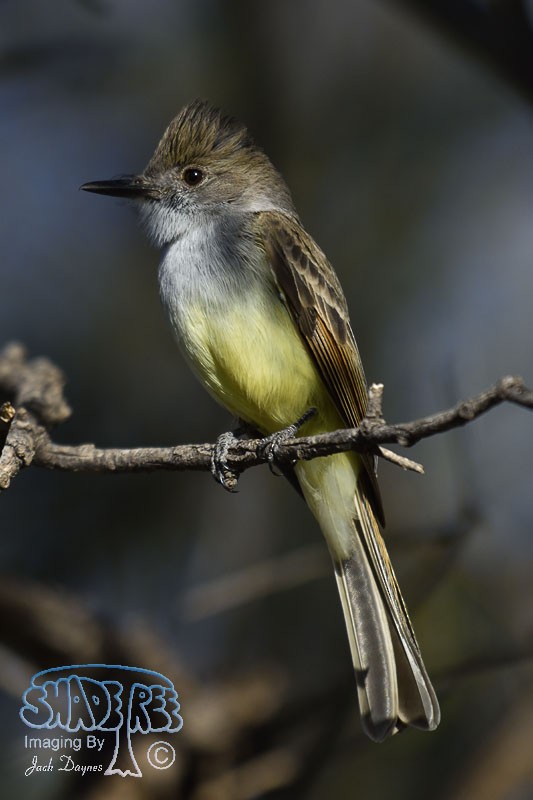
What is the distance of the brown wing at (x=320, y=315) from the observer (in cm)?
392

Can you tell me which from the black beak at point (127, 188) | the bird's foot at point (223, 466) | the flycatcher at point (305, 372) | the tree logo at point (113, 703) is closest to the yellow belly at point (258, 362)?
the flycatcher at point (305, 372)

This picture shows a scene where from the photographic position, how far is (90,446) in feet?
11.7

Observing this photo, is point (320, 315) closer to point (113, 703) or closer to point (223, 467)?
point (223, 467)

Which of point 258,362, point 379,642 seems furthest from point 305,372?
point 379,642

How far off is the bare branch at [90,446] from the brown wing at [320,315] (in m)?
0.49

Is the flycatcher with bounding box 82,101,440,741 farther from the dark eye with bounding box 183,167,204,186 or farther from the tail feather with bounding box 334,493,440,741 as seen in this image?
the dark eye with bounding box 183,167,204,186

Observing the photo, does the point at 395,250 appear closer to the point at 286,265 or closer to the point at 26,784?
the point at 286,265

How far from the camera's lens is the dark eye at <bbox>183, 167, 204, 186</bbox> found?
4672 mm

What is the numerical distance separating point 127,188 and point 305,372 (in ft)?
4.43

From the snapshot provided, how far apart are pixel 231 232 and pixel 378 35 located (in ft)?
13.0

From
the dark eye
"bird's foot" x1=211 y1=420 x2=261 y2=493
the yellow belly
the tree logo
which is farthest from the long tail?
the dark eye

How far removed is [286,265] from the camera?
4.03m

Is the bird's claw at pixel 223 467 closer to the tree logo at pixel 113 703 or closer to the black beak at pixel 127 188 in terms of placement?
the tree logo at pixel 113 703

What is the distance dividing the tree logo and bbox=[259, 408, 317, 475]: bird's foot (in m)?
1.13
